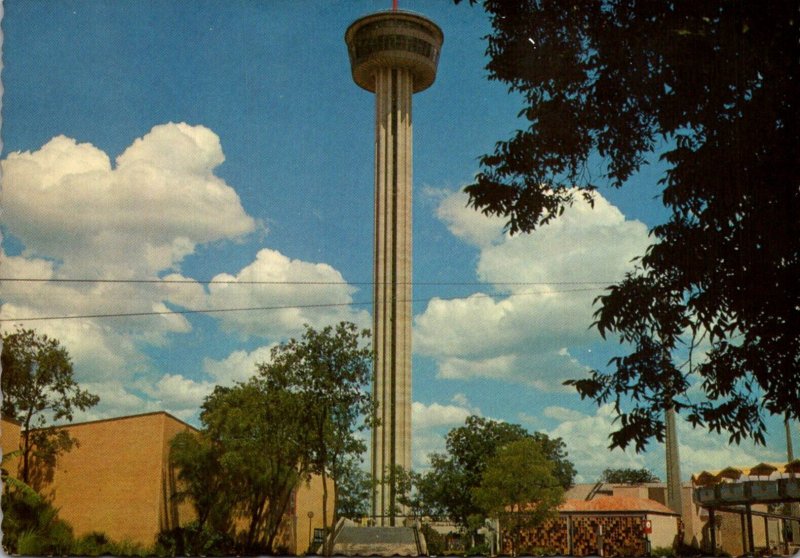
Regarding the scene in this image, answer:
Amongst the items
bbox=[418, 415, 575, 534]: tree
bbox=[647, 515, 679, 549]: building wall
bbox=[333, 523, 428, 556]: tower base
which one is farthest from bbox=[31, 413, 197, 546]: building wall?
bbox=[418, 415, 575, 534]: tree

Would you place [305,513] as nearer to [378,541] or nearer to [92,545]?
[378,541]

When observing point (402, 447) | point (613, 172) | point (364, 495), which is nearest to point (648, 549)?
point (613, 172)

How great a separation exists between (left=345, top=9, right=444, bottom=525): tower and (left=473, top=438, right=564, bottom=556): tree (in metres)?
16.5

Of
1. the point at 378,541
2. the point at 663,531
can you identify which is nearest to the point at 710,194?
the point at 663,531

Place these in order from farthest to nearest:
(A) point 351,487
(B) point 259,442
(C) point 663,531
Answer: (A) point 351,487
(B) point 259,442
(C) point 663,531

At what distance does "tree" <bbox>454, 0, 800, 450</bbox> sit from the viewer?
6.41 m

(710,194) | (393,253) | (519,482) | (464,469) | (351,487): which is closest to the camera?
(710,194)

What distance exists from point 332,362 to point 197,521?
6910 mm

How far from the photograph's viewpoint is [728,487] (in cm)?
1389

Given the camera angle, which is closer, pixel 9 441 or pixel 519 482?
pixel 9 441

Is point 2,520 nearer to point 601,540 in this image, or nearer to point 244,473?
point 601,540

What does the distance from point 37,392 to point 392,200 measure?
3421 centimetres

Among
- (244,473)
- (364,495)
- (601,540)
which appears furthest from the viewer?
(364,495)

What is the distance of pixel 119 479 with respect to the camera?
11062 mm
